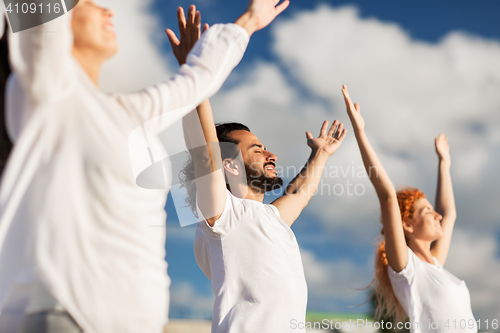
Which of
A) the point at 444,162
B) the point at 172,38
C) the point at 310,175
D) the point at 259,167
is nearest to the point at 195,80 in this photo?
the point at 172,38

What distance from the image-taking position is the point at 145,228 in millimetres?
1159

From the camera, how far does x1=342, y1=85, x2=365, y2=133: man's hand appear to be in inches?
130

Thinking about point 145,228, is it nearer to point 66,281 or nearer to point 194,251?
point 66,281

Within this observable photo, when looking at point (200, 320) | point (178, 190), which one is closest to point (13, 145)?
point (178, 190)

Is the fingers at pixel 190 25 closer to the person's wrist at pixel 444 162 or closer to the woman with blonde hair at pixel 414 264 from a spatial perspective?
the woman with blonde hair at pixel 414 264

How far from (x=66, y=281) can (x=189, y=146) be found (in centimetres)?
96

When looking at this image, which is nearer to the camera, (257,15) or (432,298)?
(257,15)

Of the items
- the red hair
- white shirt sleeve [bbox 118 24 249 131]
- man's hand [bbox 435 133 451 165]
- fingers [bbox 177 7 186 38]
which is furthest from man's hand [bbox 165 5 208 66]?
man's hand [bbox 435 133 451 165]

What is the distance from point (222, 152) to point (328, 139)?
1078 mm

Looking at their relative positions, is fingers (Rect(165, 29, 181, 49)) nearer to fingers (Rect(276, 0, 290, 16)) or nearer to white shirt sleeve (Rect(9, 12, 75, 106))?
fingers (Rect(276, 0, 290, 16))

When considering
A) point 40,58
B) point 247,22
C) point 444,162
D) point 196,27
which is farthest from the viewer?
point 444,162

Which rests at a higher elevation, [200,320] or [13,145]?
[13,145]

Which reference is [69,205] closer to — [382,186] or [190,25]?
[190,25]

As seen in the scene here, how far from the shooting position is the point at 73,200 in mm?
1053
